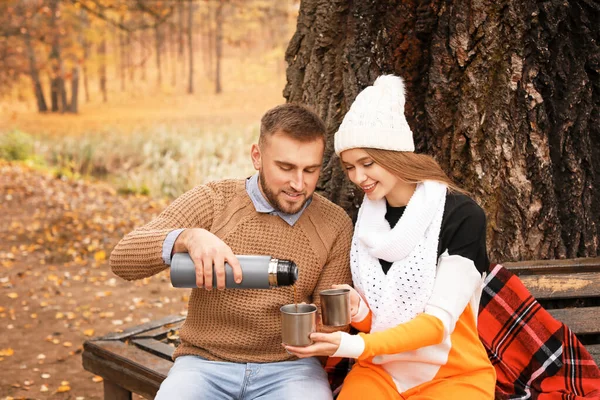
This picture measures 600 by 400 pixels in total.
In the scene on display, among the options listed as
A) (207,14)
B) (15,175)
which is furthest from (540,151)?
(207,14)

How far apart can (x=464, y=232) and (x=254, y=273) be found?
82 centimetres

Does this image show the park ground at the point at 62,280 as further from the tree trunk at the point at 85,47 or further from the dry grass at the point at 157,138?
the tree trunk at the point at 85,47

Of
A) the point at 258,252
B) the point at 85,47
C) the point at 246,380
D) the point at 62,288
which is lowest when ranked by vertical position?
the point at 62,288

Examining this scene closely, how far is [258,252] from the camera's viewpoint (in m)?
2.77

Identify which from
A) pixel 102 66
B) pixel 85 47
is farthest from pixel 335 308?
pixel 102 66

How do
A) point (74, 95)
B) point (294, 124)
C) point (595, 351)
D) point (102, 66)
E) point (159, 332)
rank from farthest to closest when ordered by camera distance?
1. point (74, 95)
2. point (102, 66)
3. point (159, 332)
4. point (595, 351)
5. point (294, 124)

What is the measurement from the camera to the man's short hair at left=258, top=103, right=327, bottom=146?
2674 mm

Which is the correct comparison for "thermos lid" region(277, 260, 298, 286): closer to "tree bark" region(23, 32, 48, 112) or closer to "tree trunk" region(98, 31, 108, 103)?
"tree bark" region(23, 32, 48, 112)

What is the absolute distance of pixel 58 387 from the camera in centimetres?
474

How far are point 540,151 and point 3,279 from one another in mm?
5760

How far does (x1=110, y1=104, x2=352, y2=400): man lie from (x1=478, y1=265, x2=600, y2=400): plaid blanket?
655mm

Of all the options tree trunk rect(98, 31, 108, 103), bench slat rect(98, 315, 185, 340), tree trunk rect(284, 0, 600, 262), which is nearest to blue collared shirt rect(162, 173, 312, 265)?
tree trunk rect(284, 0, 600, 262)

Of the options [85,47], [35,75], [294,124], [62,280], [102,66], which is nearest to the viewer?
[294,124]

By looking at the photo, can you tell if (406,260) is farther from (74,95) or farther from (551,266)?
(74,95)
